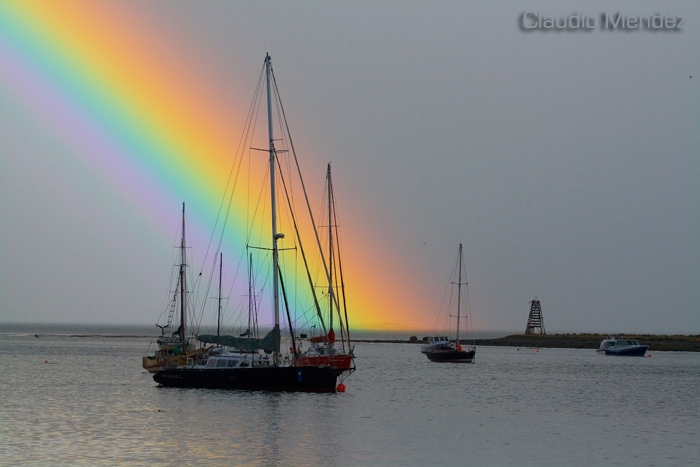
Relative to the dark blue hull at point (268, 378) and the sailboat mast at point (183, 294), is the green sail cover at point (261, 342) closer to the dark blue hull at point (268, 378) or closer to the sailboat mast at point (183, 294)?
the dark blue hull at point (268, 378)

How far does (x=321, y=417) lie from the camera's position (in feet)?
166

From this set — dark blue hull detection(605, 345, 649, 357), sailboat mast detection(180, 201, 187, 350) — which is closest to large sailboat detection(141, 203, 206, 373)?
sailboat mast detection(180, 201, 187, 350)

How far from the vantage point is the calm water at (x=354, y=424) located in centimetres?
3697

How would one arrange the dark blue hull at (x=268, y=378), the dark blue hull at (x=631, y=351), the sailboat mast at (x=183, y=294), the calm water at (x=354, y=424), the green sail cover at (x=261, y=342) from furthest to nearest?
the dark blue hull at (x=631, y=351) < the sailboat mast at (x=183, y=294) < the green sail cover at (x=261, y=342) < the dark blue hull at (x=268, y=378) < the calm water at (x=354, y=424)

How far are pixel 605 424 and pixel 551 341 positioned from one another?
15120 centimetres

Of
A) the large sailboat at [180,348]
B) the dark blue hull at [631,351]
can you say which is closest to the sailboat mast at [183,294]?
the large sailboat at [180,348]

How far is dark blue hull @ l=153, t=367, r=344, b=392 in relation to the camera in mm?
59469

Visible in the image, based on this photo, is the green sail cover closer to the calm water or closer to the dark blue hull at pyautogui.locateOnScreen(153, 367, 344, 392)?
the dark blue hull at pyautogui.locateOnScreen(153, 367, 344, 392)

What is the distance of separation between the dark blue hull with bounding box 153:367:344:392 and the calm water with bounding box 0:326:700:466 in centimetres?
83

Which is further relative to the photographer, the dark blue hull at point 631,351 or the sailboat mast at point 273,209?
the dark blue hull at point 631,351

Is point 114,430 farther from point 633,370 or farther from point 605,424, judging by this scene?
point 633,370

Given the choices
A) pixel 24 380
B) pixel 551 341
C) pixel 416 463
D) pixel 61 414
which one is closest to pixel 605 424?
pixel 416 463

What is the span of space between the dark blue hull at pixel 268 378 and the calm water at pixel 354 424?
826 millimetres

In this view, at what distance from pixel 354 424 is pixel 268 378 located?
1265 centimetres
